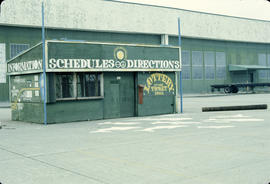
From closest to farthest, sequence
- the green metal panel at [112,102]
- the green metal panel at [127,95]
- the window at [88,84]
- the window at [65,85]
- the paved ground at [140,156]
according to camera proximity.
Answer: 1. the paved ground at [140,156]
2. the window at [65,85]
3. the window at [88,84]
4. the green metal panel at [112,102]
5. the green metal panel at [127,95]

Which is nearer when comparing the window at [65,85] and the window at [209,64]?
the window at [65,85]

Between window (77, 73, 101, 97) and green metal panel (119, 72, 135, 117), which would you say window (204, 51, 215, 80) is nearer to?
green metal panel (119, 72, 135, 117)

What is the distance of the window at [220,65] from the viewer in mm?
64312

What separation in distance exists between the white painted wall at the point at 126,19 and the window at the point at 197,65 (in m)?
2.90

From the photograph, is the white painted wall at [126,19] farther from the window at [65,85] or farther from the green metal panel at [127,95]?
the window at [65,85]

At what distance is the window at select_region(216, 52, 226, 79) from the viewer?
64312 mm

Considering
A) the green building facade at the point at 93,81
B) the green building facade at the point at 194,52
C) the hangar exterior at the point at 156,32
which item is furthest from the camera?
the hangar exterior at the point at 156,32

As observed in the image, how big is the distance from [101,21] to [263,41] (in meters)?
34.5

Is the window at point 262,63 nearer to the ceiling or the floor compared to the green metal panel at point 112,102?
nearer to the ceiling

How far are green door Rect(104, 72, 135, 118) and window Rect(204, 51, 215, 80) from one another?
1791 inches

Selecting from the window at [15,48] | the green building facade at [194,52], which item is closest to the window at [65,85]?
the green building facade at [194,52]

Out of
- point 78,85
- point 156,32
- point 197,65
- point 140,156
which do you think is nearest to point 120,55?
point 78,85

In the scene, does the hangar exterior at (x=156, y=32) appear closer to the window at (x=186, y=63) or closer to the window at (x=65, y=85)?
the window at (x=186, y=63)

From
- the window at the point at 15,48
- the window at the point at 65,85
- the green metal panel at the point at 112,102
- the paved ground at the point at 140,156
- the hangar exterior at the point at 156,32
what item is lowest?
the paved ground at the point at 140,156
